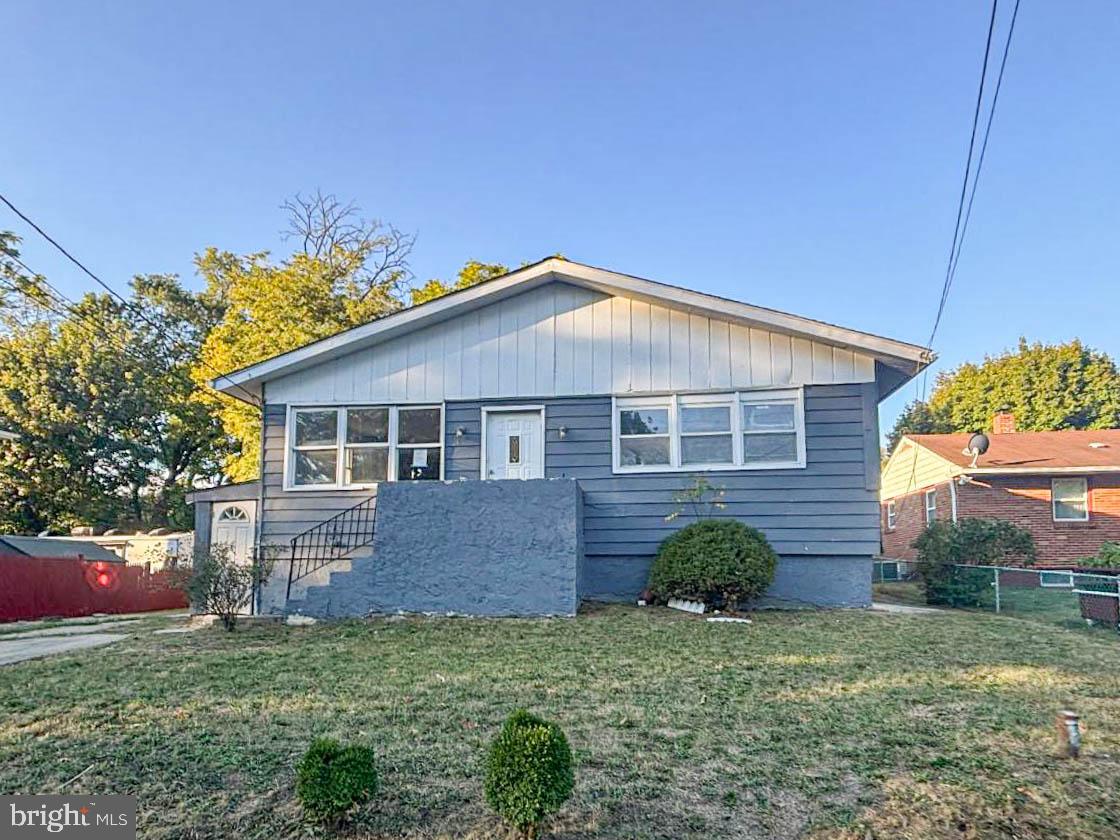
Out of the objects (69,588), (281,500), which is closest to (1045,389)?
(281,500)

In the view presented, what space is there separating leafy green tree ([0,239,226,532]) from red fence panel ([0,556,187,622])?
400 inches

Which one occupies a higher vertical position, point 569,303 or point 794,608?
point 569,303

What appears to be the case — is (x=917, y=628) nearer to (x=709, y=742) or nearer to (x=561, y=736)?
(x=709, y=742)

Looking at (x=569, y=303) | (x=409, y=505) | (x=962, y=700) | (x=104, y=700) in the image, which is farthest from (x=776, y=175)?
(x=104, y=700)

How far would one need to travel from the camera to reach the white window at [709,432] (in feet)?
33.4

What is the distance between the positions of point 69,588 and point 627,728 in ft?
54.5

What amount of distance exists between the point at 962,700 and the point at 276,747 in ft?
14.3

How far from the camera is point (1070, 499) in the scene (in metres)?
16.7

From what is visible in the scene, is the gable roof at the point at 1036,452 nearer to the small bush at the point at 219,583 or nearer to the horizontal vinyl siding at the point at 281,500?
the horizontal vinyl siding at the point at 281,500

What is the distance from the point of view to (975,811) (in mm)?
2990

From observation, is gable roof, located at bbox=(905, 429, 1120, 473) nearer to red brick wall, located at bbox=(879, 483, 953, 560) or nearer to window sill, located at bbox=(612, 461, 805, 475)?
red brick wall, located at bbox=(879, 483, 953, 560)

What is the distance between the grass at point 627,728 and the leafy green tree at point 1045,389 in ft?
96.8

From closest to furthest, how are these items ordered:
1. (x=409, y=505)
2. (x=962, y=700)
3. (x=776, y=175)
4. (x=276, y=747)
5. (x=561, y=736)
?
(x=561, y=736), (x=276, y=747), (x=962, y=700), (x=409, y=505), (x=776, y=175)

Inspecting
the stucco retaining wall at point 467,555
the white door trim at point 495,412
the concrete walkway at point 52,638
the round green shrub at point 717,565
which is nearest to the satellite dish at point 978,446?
the round green shrub at point 717,565
